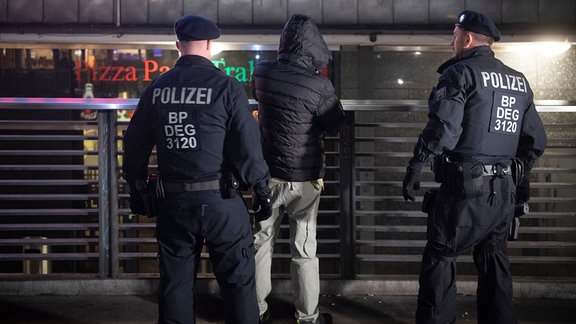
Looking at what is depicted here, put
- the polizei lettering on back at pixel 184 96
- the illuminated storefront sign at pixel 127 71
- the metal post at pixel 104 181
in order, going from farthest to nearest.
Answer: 1. the illuminated storefront sign at pixel 127 71
2. the metal post at pixel 104 181
3. the polizei lettering on back at pixel 184 96

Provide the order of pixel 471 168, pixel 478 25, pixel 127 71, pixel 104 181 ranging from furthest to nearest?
pixel 127 71, pixel 104 181, pixel 478 25, pixel 471 168

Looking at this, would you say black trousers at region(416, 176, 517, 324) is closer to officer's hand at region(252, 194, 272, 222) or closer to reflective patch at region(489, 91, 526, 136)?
reflective patch at region(489, 91, 526, 136)

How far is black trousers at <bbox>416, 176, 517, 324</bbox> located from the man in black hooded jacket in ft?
2.88

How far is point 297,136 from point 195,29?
1082 millimetres

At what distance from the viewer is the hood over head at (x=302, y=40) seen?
455cm

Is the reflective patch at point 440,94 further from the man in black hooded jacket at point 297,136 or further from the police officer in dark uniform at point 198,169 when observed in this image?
the police officer in dark uniform at point 198,169

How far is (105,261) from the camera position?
5855mm

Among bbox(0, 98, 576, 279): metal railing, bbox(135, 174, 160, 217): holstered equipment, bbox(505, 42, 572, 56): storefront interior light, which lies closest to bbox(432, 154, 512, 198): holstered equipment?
bbox(0, 98, 576, 279): metal railing

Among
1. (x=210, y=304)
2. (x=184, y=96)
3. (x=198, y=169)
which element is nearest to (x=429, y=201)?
(x=198, y=169)

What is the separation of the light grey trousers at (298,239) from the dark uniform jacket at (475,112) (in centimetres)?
89

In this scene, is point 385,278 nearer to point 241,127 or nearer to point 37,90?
point 241,127

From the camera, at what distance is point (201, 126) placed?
3.91 metres

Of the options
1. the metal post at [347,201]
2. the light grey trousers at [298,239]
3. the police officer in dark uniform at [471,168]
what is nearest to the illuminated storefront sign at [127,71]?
the metal post at [347,201]

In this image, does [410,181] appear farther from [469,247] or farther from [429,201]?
[469,247]
